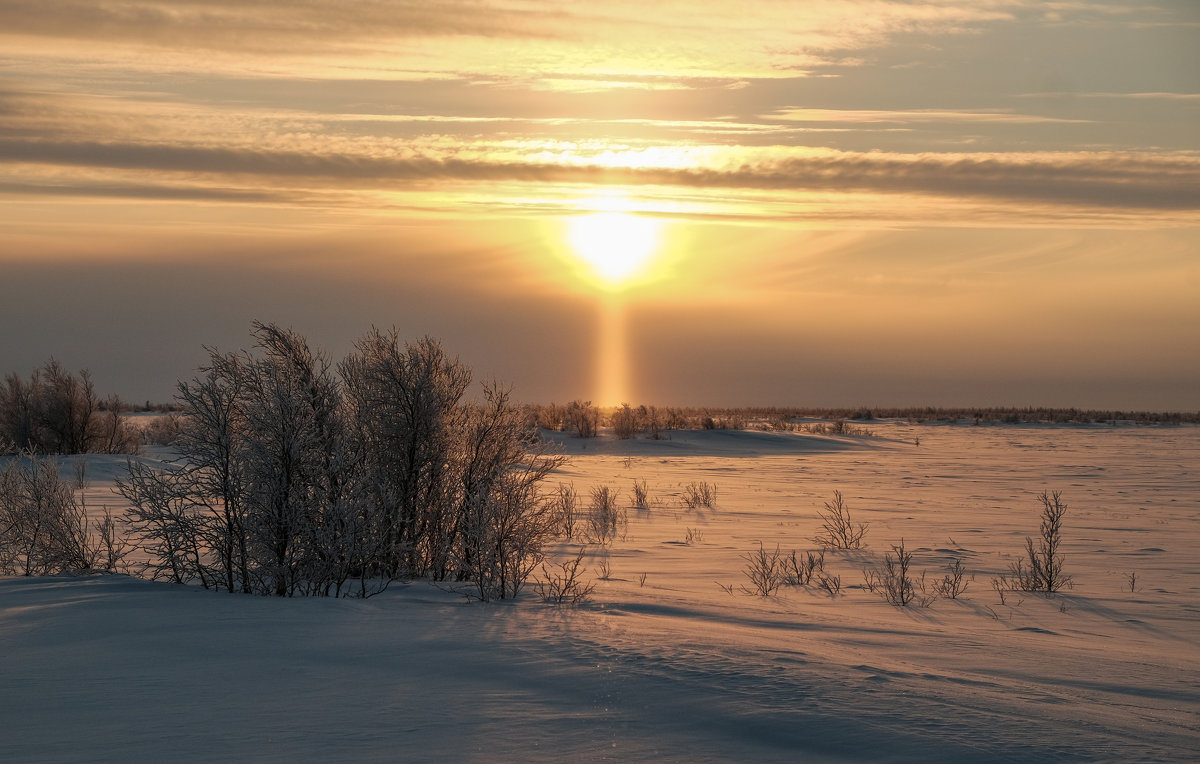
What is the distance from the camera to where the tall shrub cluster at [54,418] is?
73.1ft

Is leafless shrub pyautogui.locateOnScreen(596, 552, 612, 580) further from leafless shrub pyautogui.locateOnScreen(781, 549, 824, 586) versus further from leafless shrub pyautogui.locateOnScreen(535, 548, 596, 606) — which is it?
leafless shrub pyautogui.locateOnScreen(781, 549, 824, 586)

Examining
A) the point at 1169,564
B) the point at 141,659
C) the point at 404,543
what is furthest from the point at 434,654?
the point at 1169,564

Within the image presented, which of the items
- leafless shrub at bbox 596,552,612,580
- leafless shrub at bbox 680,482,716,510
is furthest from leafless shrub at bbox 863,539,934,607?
leafless shrub at bbox 680,482,716,510

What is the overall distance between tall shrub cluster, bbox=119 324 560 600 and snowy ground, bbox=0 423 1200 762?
451mm

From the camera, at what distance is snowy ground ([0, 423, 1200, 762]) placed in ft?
13.1

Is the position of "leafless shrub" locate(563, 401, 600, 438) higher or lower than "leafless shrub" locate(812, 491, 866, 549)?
higher

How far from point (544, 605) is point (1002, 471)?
18.3 m

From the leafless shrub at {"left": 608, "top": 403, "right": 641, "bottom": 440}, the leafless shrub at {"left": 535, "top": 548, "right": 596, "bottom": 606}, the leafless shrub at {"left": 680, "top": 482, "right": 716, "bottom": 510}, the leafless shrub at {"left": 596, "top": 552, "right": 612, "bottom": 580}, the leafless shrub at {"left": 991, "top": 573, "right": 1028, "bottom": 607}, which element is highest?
the leafless shrub at {"left": 608, "top": 403, "right": 641, "bottom": 440}

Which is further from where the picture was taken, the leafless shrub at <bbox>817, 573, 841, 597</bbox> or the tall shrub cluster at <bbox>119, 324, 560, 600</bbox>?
the leafless shrub at <bbox>817, 573, 841, 597</bbox>

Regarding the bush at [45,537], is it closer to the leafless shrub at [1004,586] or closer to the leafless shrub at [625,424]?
the leafless shrub at [1004,586]

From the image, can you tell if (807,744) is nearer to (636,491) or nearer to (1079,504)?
(636,491)

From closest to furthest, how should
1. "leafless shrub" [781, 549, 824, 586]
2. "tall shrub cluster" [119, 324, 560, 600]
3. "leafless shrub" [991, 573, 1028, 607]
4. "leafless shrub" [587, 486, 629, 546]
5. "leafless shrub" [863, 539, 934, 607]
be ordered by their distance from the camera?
"tall shrub cluster" [119, 324, 560, 600]
"leafless shrub" [863, 539, 934, 607]
"leafless shrub" [991, 573, 1028, 607]
"leafless shrub" [781, 549, 824, 586]
"leafless shrub" [587, 486, 629, 546]

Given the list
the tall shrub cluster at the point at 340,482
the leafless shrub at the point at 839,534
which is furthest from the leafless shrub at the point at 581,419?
the tall shrub cluster at the point at 340,482

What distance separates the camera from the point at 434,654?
18.0 ft
